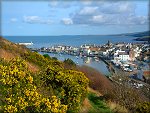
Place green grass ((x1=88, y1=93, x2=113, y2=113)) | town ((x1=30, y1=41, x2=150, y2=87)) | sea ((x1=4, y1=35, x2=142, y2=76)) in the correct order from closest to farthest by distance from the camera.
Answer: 1. green grass ((x1=88, y1=93, x2=113, y2=113))
2. town ((x1=30, y1=41, x2=150, y2=87))
3. sea ((x1=4, y1=35, x2=142, y2=76))

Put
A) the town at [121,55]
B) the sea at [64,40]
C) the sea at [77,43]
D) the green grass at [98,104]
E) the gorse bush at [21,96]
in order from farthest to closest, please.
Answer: the sea at [64,40], the sea at [77,43], the town at [121,55], the green grass at [98,104], the gorse bush at [21,96]

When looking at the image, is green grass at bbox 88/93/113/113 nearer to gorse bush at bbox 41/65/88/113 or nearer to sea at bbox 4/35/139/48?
gorse bush at bbox 41/65/88/113

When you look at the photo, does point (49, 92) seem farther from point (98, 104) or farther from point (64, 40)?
point (64, 40)

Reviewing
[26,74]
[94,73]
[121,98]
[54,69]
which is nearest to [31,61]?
[94,73]

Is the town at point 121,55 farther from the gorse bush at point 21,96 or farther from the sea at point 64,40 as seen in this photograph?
the gorse bush at point 21,96

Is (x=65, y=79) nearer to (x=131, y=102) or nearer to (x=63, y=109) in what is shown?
(x=63, y=109)

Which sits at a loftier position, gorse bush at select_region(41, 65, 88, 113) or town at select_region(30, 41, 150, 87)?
gorse bush at select_region(41, 65, 88, 113)

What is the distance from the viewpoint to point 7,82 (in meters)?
5.71

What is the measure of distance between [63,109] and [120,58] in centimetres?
5349

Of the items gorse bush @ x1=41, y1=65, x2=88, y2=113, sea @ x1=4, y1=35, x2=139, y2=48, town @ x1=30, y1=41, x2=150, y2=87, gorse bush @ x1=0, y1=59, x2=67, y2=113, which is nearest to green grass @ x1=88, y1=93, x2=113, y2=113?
gorse bush @ x1=41, y1=65, x2=88, y2=113

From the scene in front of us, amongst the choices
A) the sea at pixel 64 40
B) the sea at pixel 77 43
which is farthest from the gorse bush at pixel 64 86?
the sea at pixel 64 40

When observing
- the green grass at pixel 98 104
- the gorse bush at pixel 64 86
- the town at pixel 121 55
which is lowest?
the town at pixel 121 55

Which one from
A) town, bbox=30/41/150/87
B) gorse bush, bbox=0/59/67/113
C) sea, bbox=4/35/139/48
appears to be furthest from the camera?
sea, bbox=4/35/139/48

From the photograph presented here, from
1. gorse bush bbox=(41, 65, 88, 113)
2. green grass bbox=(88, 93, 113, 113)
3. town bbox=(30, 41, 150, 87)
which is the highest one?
gorse bush bbox=(41, 65, 88, 113)
